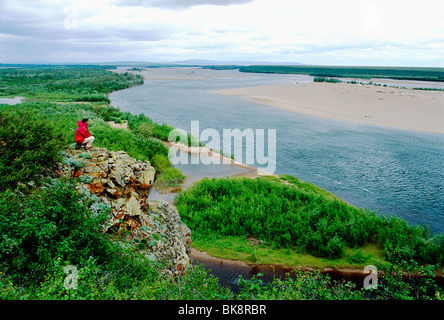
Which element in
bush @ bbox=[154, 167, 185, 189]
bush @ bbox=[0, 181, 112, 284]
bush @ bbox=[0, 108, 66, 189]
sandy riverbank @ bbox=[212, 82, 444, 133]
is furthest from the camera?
sandy riverbank @ bbox=[212, 82, 444, 133]

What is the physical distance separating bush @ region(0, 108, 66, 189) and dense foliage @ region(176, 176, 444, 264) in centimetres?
642

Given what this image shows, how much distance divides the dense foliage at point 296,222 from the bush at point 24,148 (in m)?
6.42

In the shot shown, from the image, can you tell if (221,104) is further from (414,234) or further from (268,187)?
(414,234)

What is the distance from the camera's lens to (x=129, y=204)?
8281 millimetres

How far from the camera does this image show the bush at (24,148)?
704 centimetres

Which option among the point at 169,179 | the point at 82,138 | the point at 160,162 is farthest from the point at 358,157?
the point at 82,138

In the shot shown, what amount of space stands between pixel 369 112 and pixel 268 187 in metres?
29.6

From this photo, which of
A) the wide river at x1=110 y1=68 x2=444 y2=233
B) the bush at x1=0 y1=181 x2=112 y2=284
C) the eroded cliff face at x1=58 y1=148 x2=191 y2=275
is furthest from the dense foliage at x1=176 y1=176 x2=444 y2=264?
the bush at x1=0 y1=181 x2=112 y2=284

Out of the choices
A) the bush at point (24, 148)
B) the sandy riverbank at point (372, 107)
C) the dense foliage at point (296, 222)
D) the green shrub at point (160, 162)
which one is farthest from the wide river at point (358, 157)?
the bush at point (24, 148)

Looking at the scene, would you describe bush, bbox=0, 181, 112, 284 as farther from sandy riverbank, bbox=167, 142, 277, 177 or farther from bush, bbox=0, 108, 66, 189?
sandy riverbank, bbox=167, 142, 277, 177

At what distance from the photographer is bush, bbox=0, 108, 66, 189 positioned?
7.04 meters

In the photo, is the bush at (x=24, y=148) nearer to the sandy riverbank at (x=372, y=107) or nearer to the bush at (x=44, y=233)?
the bush at (x=44, y=233)
